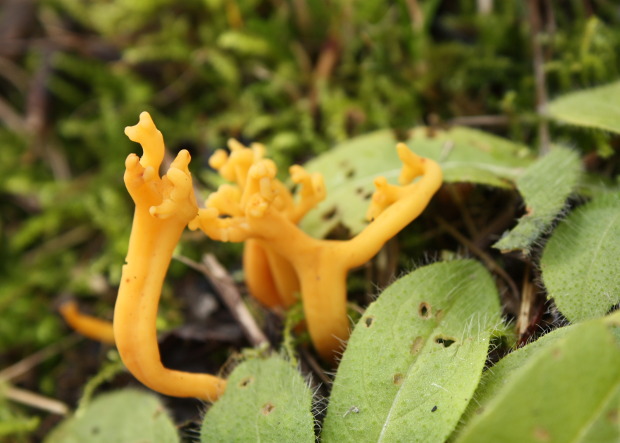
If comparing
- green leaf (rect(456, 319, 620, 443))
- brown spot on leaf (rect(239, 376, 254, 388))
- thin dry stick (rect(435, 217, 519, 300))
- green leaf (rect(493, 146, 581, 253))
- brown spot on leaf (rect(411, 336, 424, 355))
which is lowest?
brown spot on leaf (rect(239, 376, 254, 388))

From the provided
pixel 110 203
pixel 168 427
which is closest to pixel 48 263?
pixel 110 203

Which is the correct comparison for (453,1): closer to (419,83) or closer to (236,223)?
(419,83)

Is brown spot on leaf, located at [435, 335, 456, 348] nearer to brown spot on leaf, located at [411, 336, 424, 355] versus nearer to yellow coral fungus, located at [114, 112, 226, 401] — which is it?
brown spot on leaf, located at [411, 336, 424, 355]

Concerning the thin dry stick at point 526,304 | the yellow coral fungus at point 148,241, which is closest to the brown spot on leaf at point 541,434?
the thin dry stick at point 526,304

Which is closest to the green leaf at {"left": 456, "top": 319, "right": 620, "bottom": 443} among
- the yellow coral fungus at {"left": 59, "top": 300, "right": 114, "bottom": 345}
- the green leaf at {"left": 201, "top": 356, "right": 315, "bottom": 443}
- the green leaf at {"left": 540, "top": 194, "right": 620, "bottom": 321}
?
the green leaf at {"left": 540, "top": 194, "right": 620, "bottom": 321}

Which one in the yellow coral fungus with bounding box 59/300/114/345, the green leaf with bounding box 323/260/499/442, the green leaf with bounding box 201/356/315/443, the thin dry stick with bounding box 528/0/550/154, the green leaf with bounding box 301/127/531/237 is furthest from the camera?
the yellow coral fungus with bounding box 59/300/114/345

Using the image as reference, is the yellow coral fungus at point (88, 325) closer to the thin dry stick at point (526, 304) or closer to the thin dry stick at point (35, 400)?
the thin dry stick at point (35, 400)

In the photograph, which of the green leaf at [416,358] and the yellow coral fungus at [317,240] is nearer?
the green leaf at [416,358]
